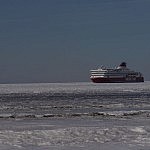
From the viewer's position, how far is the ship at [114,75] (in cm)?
11481

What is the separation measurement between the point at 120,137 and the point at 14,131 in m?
3.32

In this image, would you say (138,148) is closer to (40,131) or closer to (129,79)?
(40,131)

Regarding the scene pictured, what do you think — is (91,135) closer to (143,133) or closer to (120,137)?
(120,137)

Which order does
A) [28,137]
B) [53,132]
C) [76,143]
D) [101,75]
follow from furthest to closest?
1. [101,75]
2. [53,132]
3. [28,137]
4. [76,143]

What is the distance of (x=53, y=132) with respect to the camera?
13.1 m

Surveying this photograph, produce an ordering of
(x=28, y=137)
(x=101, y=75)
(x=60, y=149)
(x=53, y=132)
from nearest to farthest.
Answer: (x=60, y=149) → (x=28, y=137) → (x=53, y=132) → (x=101, y=75)

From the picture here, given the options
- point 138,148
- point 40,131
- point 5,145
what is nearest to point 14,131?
point 40,131

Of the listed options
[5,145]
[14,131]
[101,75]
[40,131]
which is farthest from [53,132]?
[101,75]

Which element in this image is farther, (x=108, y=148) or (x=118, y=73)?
(x=118, y=73)

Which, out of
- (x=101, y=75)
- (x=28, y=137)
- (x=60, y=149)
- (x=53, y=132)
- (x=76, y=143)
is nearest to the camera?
(x=60, y=149)

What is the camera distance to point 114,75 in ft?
380

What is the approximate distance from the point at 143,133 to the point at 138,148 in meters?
2.68

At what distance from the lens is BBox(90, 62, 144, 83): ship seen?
115 metres

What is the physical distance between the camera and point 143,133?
13.2m
